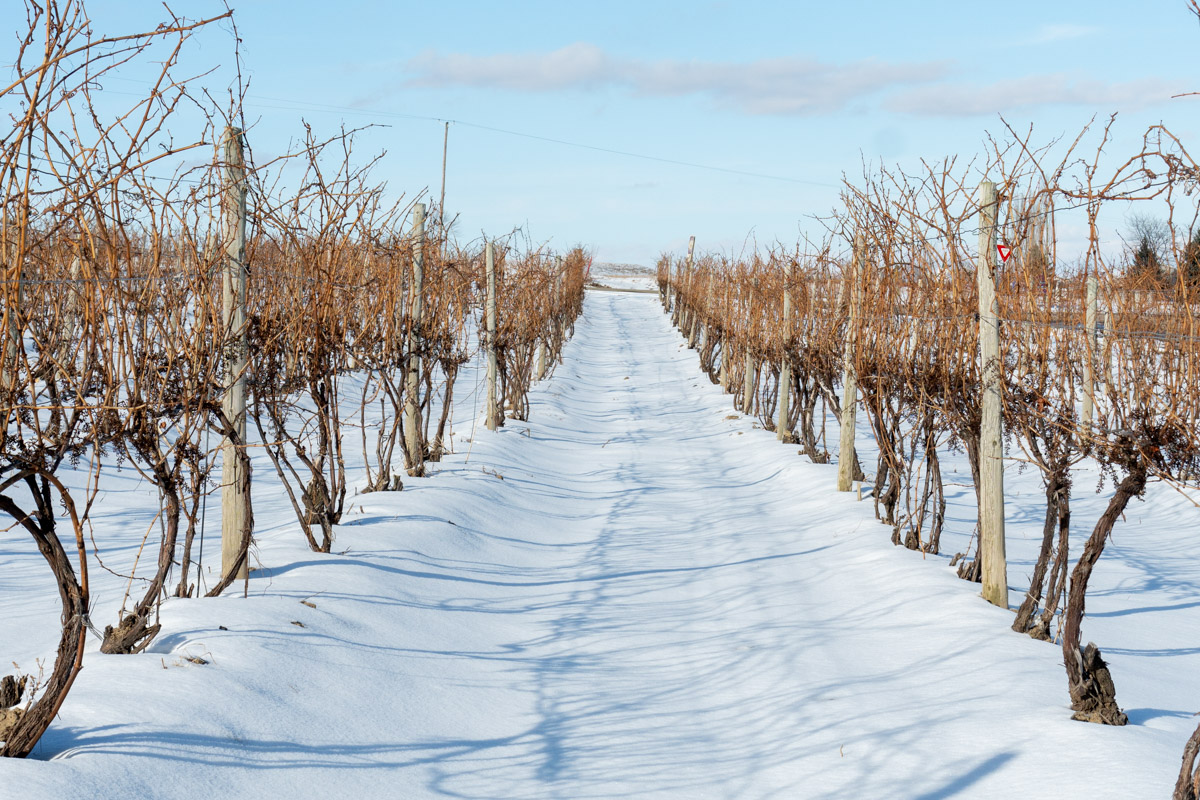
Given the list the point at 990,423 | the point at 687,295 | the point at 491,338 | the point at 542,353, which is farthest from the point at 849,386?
the point at 687,295

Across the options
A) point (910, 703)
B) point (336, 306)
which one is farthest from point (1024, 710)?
point (336, 306)

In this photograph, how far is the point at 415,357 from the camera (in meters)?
8.20

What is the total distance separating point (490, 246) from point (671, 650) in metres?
7.49

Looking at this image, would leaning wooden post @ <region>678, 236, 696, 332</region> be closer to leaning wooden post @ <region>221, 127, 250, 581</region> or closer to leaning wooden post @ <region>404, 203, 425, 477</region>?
leaning wooden post @ <region>404, 203, 425, 477</region>

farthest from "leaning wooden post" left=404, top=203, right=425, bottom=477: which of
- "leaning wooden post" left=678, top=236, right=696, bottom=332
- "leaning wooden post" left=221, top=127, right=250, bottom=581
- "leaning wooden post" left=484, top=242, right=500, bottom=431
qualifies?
"leaning wooden post" left=678, top=236, right=696, bottom=332

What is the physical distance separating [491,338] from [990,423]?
7.07 m

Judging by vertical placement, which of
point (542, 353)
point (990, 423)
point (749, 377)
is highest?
point (542, 353)

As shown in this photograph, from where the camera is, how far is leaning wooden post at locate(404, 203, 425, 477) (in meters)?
7.96

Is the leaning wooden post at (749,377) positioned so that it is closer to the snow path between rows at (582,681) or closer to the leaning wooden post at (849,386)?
the leaning wooden post at (849,386)

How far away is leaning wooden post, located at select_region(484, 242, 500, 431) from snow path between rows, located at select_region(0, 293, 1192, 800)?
→ 404cm

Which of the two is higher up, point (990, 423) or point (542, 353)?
point (542, 353)

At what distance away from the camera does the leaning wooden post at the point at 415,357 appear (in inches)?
314

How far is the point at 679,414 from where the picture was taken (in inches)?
602

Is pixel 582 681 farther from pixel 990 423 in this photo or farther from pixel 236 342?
pixel 990 423
